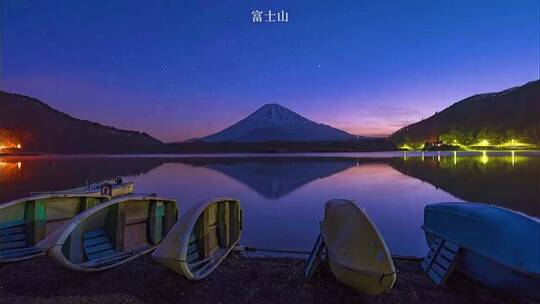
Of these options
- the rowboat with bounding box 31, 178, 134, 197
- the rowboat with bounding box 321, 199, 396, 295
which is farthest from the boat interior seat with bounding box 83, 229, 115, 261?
the rowboat with bounding box 31, 178, 134, 197

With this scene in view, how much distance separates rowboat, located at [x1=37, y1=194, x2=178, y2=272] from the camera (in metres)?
7.96

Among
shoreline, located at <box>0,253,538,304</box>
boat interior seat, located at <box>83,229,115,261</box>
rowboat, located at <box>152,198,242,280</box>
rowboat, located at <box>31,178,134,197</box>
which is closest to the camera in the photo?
rowboat, located at <box>152,198,242,280</box>

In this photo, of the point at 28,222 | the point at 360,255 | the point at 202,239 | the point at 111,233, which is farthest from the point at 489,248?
the point at 28,222

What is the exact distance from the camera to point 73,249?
28.6 feet

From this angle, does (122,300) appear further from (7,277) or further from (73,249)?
(7,277)

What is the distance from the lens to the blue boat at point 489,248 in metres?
6.60

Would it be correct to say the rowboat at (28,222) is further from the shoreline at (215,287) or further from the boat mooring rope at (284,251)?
the boat mooring rope at (284,251)

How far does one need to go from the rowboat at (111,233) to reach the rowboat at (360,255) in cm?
566

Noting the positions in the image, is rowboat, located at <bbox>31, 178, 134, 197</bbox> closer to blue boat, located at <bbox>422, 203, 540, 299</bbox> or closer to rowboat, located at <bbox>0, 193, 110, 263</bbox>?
rowboat, located at <bbox>0, 193, 110, 263</bbox>

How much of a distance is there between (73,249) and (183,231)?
3.09 m

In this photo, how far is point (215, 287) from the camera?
826 cm

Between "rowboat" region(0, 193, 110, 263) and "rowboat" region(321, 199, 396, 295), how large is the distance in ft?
24.8

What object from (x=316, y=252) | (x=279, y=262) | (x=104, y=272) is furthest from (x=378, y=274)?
(x=104, y=272)

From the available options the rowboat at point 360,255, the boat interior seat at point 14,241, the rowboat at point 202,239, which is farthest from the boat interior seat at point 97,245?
the rowboat at point 360,255
